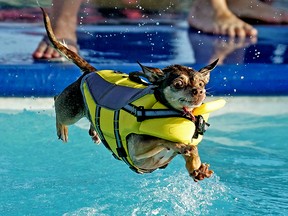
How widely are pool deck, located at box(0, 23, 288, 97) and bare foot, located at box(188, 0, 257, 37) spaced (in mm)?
94

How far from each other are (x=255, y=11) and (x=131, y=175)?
4395 mm

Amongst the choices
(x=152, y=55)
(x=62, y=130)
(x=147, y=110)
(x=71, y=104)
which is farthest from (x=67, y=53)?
(x=152, y=55)

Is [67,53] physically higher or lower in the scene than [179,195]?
higher

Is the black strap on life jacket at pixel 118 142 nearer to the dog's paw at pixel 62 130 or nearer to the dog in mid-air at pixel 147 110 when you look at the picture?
the dog in mid-air at pixel 147 110

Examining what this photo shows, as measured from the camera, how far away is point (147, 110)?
3.65 m

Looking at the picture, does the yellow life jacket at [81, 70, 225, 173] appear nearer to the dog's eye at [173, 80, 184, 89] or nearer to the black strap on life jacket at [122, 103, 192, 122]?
the black strap on life jacket at [122, 103, 192, 122]

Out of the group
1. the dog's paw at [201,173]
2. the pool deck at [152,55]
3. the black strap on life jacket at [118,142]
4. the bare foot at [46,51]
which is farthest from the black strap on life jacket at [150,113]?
the bare foot at [46,51]

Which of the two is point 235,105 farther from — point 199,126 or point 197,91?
point 197,91

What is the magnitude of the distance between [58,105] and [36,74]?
6.34 feet

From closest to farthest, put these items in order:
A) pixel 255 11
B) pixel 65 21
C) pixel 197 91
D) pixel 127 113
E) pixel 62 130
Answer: pixel 197 91
pixel 127 113
pixel 62 130
pixel 65 21
pixel 255 11

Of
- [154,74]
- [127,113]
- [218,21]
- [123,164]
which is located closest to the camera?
[154,74]

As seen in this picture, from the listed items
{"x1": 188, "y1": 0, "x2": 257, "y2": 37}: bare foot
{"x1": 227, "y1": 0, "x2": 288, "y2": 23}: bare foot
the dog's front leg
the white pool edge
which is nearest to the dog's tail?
the dog's front leg

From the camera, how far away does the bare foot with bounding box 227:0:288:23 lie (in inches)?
342

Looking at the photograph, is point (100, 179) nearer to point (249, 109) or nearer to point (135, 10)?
point (249, 109)
